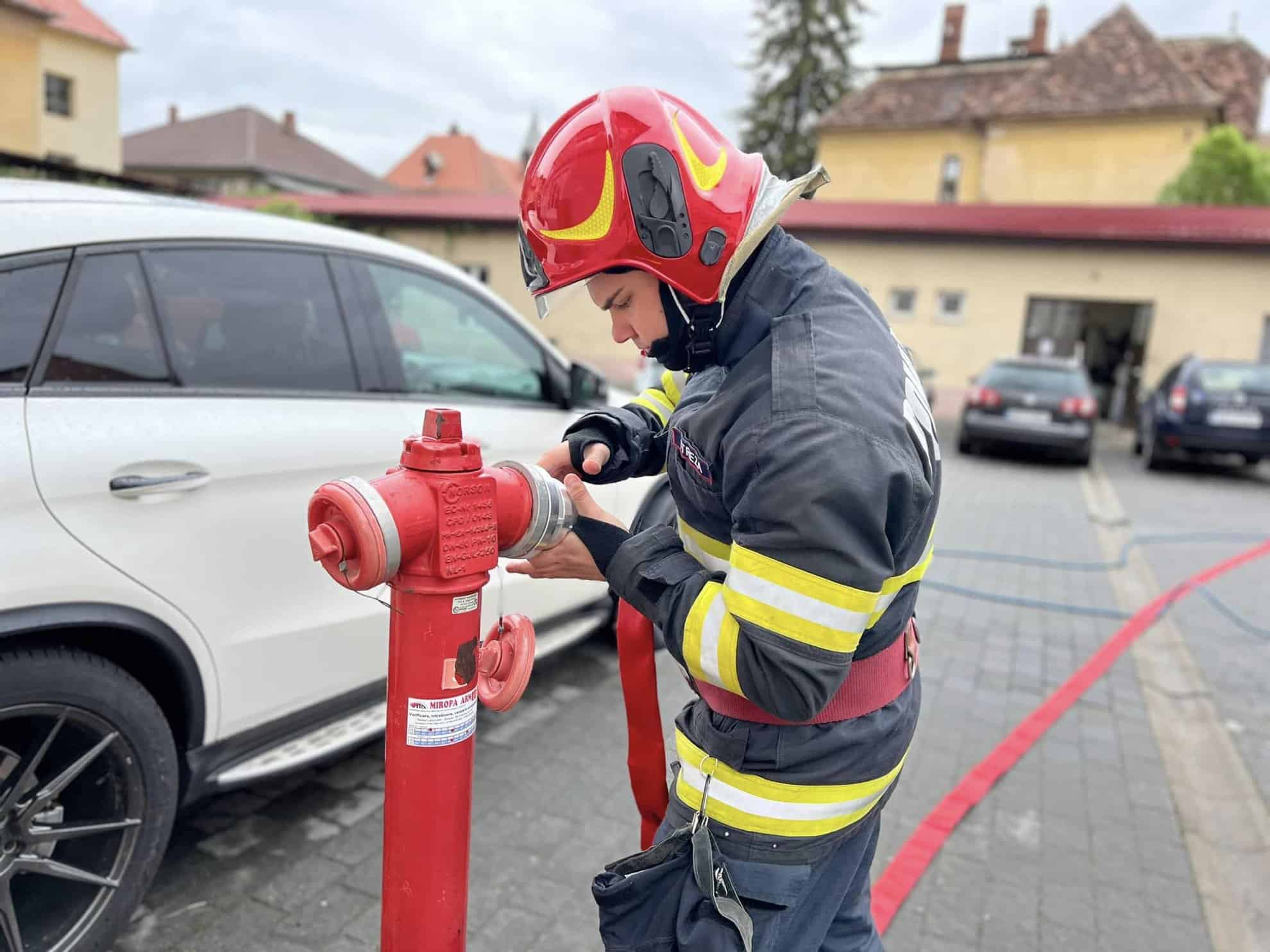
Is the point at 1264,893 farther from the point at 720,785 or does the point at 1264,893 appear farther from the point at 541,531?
the point at 541,531

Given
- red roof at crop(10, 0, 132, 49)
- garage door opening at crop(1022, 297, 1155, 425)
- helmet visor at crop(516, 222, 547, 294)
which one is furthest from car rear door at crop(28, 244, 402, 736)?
red roof at crop(10, 0, 132, 49)

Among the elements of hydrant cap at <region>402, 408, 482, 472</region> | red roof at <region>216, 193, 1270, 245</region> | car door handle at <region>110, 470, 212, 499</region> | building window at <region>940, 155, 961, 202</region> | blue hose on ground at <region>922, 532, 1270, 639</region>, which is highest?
building window at <region>940, 155, 961, 202</region>

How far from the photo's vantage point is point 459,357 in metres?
3.47

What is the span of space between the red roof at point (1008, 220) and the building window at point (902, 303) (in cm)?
111

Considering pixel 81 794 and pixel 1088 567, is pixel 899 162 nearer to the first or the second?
pixel 1088 567

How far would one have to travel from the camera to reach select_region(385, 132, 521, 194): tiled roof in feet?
167

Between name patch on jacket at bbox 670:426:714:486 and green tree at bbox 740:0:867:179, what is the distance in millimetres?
37164

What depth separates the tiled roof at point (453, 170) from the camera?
5103cm

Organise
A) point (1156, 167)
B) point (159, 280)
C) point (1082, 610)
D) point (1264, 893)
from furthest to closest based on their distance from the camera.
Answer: point (1156, 167) < point (1082, 610) < point (1264, 893) < point (159, 280)

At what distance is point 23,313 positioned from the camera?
2.02 metres

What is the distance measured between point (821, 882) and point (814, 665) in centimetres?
56

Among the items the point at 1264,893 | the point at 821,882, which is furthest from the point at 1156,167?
the point at 821,882

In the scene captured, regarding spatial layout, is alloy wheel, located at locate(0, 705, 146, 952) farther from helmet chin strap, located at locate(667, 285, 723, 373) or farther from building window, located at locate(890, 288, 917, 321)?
building window, located at locate(890, 288, 917, 321)

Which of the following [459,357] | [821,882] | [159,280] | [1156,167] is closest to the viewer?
[821,882]
